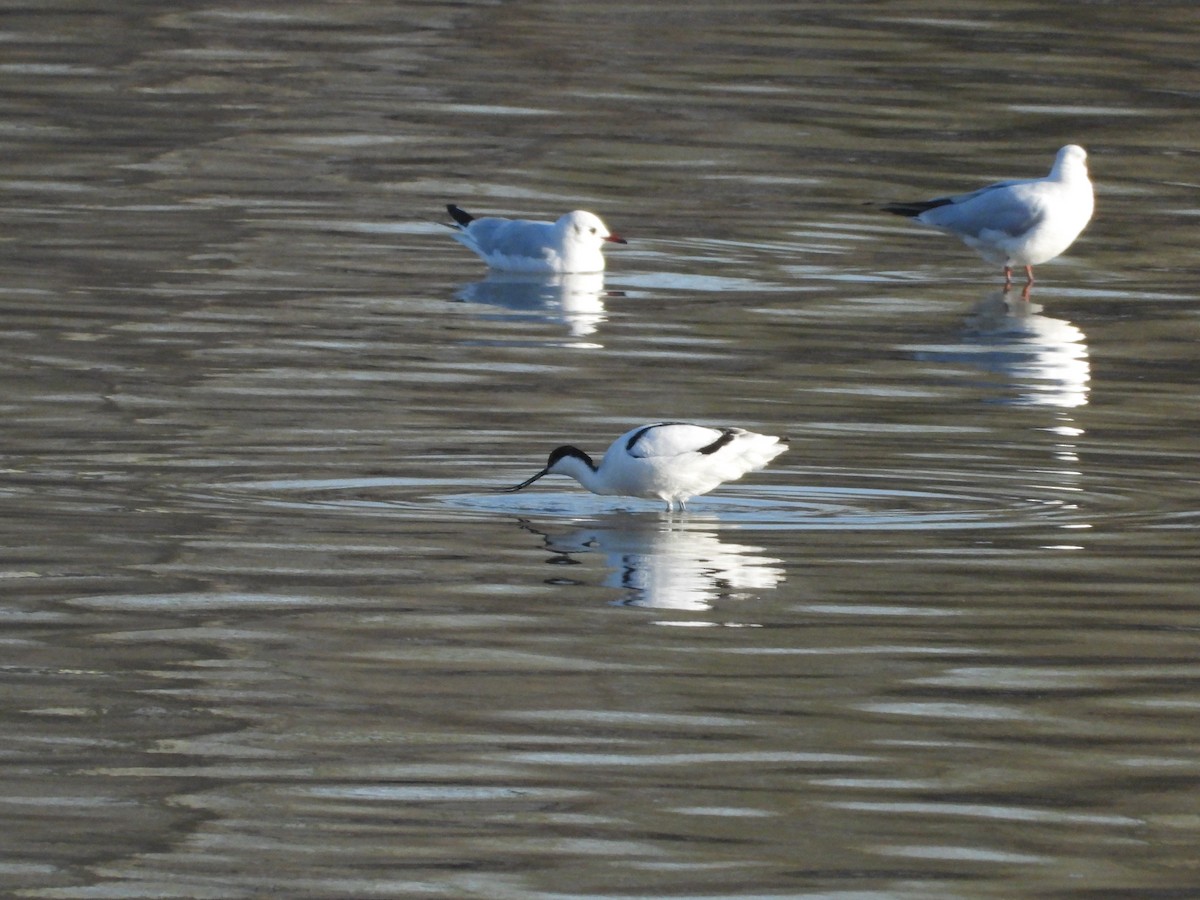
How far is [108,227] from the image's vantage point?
17453mm

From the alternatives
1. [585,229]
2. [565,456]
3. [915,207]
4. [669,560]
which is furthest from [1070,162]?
[669,560]

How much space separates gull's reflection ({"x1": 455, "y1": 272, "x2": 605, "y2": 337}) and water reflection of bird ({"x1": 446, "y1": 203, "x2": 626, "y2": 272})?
0.09 m

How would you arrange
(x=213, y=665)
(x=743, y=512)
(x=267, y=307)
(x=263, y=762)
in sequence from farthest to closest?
(x=267, y=307) → (x=743, y=512) → (x=213, y=665) → (x=263, y=762)

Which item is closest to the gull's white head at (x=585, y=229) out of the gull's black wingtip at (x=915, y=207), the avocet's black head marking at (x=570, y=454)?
the gull's black wingtip at (x=915, y=207)

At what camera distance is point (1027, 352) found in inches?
584

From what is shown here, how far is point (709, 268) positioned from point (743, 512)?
266 inches

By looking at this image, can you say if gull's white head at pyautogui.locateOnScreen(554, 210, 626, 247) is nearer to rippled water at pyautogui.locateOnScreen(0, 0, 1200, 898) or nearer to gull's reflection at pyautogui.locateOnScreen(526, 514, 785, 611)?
rippled water at pyautogui.locateOnScreen(0, 0, 1200, 898)

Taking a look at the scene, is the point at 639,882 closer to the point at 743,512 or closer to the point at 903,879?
the point at 903,879

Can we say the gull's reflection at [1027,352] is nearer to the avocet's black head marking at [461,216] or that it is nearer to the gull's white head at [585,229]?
the gull's white head at [585,229]

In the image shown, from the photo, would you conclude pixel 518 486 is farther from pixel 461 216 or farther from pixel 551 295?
pixel 461 216

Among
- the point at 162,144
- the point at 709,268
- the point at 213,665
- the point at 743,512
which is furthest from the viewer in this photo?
the point at 162,144

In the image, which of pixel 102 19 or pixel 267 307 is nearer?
pixel 267 307

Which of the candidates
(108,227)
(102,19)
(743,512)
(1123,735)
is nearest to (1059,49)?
(102,19)

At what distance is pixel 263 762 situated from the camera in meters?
6.88
